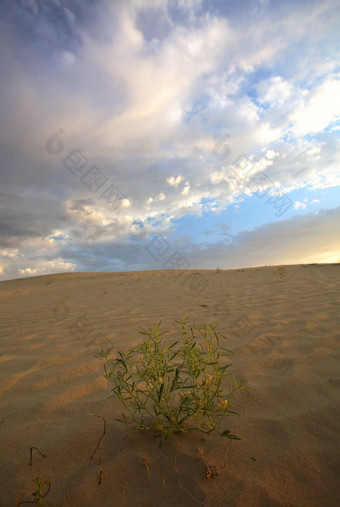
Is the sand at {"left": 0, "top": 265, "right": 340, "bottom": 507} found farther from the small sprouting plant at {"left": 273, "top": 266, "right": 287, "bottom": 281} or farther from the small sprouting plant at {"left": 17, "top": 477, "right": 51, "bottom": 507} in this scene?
the small sprouting plant at {"left": 273, "top": 266, "right": 287, "bottom": 281}

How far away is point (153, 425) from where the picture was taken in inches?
56.4

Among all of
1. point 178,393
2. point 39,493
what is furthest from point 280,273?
point 39,493

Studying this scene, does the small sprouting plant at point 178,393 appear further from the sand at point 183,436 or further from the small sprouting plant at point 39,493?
the small sprouting plant at point 39,493

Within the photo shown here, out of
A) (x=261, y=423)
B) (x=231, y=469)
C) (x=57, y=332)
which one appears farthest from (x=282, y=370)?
(x=57, y=332)

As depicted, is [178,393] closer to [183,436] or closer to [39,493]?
[183,436]

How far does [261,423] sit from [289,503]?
45cm

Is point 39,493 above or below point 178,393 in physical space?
below

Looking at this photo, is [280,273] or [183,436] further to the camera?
[280,273]

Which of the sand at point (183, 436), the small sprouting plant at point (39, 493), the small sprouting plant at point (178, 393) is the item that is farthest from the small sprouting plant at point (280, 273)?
the small sprouting plant at point (39, 493)

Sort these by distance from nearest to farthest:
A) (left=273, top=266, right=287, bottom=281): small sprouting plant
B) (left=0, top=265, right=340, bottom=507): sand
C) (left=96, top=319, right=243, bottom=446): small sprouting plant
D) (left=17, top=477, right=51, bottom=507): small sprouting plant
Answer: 1. (left=17, top=477, right=51, bottom=507): small sprouting plant
2. (left=0, top=265, right=340, bottom=507): sand
3. (left=96, top=319, right=243, bottom=446): small sprouting plant
4. (left=273, top=266, right=287, bottom=281): small sprouting plant

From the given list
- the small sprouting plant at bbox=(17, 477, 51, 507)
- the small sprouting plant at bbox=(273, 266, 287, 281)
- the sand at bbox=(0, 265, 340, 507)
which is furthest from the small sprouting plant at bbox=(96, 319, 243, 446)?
the small sprouting plant at bbox=(273, 266, 287, 281)

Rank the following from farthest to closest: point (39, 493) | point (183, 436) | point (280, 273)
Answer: point (280, 273)
point (183, 436)
point (39, 493)

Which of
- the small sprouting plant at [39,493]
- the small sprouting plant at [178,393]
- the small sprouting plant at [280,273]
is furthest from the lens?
the small sprouting plant at [280,273]

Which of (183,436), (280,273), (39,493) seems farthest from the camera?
(280,273)
